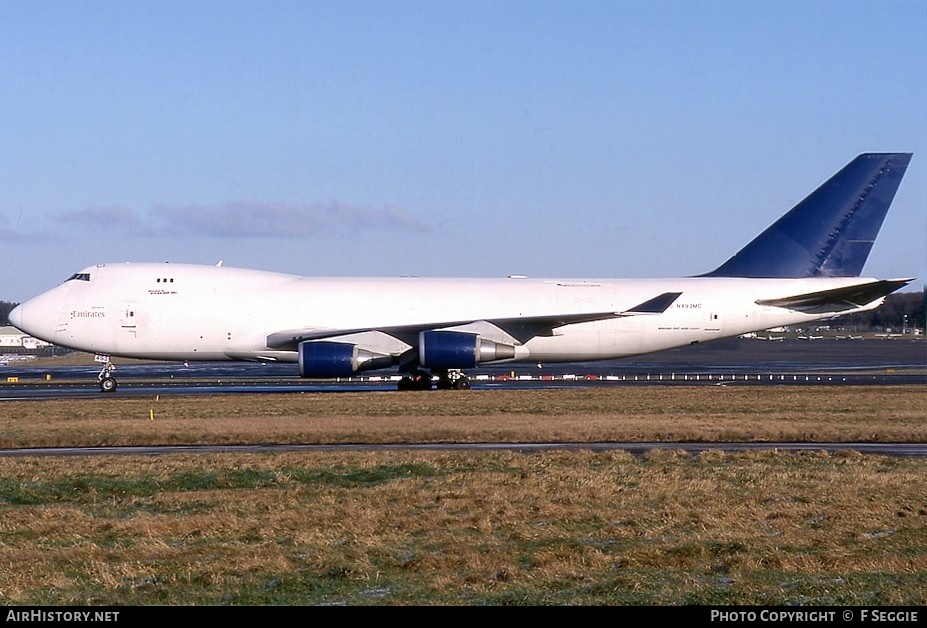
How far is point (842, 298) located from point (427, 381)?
14.5m

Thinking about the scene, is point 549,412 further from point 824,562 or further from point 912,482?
point 824,562

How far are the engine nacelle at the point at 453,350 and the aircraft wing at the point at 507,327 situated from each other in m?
0.83

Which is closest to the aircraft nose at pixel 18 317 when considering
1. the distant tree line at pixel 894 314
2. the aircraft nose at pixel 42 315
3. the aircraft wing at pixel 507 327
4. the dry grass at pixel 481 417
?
the aircraft nose at pixel 42 315

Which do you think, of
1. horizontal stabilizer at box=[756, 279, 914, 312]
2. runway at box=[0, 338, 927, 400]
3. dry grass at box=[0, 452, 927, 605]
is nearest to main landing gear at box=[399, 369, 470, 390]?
runway at box=[0, 338, 927, 400]

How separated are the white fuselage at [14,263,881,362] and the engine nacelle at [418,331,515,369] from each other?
97 centimetres

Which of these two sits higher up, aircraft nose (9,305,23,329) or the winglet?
the winglet

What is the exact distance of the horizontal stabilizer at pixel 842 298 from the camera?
37125 millimetres

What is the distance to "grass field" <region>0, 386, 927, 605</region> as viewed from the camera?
9234mm

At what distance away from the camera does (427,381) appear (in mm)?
38688

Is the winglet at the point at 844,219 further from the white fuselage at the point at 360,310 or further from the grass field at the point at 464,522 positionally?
the grass field at the point at 464,522

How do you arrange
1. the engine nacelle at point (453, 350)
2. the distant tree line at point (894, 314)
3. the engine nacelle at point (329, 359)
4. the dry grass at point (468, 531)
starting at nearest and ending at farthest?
1. the dry grass at point (468, 531)
2. the engine nacelle at point (329, 359)
3. the engine nacelle at point (453, 350)
4. the distant tree line at point (894, 314)

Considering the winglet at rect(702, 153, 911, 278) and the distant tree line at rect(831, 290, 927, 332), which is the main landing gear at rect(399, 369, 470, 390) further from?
the distant tree line at rect(831, 290, 927, 332)

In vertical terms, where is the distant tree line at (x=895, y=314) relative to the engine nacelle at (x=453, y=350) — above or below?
above
